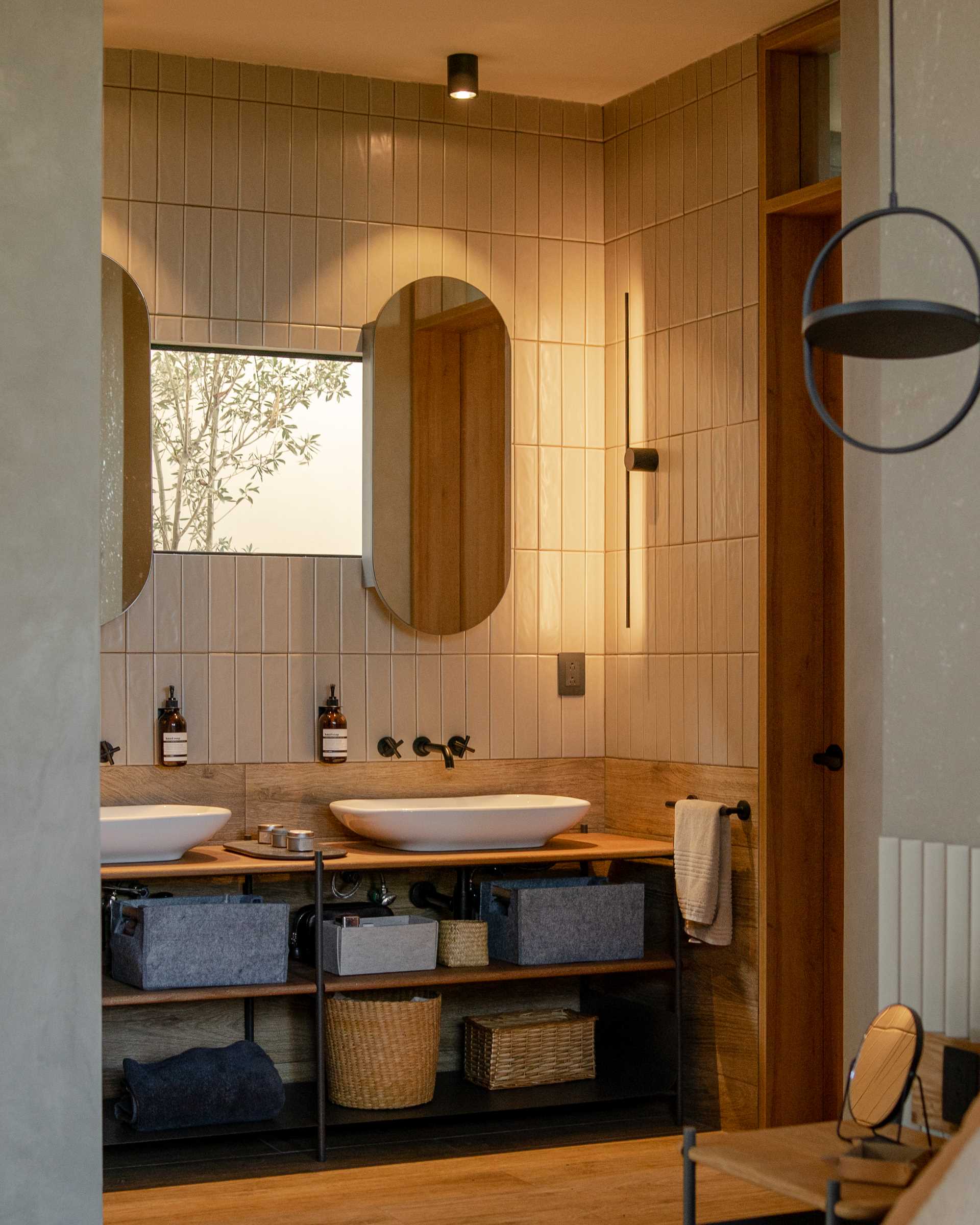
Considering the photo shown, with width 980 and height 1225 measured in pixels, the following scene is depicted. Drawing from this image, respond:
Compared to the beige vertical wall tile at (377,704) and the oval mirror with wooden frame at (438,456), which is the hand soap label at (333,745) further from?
the oval mirror with wooden frame at (438,456)

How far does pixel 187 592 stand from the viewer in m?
4.60

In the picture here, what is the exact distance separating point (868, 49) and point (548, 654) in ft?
6.73

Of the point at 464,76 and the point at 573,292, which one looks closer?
the point at 464,76

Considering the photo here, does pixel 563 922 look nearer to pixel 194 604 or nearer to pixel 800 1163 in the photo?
pixel 194 604

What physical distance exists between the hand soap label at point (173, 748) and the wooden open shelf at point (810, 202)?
222 centimetres

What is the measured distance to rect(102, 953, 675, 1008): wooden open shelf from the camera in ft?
13.2

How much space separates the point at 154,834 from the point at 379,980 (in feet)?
2.37

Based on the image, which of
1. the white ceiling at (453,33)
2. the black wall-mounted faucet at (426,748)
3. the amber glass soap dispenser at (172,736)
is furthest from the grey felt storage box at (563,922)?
the white ceiling at (453,33)

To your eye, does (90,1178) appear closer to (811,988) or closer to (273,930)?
(273,930)

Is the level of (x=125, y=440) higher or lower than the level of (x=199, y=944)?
higher

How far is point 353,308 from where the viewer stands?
190 inches

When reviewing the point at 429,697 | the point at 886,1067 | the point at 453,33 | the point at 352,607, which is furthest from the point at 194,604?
the point at 886,1067

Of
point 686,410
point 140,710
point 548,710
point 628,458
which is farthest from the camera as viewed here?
point 548,710

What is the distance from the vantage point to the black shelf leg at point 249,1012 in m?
4.53
